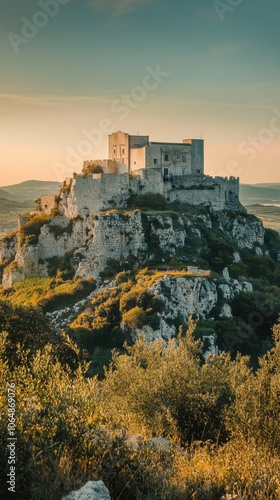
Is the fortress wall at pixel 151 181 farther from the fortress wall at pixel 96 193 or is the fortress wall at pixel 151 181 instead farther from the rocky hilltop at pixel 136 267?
the fortress wall at pixel 96 193

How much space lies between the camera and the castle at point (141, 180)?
48.6 meters

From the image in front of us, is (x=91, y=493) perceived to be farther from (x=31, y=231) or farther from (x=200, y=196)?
(x=200, y=196)

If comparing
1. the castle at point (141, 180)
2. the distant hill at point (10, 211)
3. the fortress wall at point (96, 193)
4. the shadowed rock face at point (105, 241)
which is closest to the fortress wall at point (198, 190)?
the castle at point (141, 180)

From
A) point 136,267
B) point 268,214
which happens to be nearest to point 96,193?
point 136,267

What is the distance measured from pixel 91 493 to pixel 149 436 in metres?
5.72

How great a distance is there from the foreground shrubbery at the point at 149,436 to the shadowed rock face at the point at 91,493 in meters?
0.59

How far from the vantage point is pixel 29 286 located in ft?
158

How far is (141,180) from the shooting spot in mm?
49656

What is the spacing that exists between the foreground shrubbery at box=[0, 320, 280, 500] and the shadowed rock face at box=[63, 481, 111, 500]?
1.95ft

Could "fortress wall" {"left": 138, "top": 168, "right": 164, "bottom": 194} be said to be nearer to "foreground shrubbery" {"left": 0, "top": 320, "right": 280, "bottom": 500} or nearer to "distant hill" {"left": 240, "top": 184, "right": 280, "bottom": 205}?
"foreground shrubbery" {"left": 0, "top": 320, "right": 280, "bottom": 500}

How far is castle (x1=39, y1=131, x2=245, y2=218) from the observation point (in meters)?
48.6

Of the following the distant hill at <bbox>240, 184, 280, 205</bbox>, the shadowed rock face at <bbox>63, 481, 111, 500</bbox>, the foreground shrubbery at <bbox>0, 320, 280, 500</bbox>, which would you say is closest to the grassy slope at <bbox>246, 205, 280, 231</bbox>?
the distant hill at <bbox>240, 184, 280, 205</bbox>

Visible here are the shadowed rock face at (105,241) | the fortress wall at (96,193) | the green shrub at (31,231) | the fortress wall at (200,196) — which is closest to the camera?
the shadowed rock face at (105,241)

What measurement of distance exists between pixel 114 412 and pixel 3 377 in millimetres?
2666
